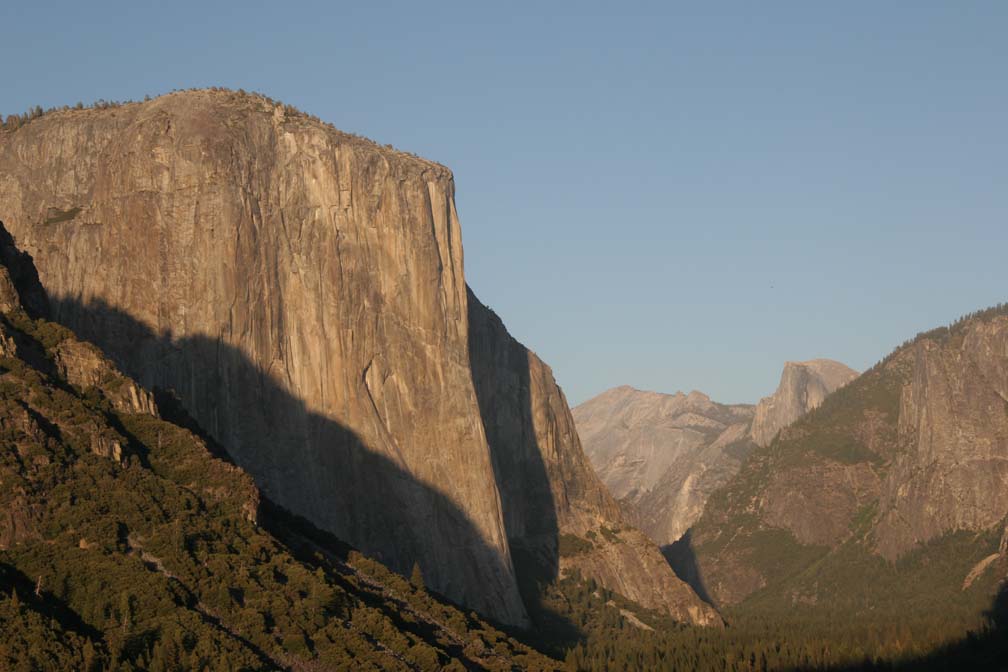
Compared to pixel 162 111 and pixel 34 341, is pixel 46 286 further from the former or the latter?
pixel 34 341

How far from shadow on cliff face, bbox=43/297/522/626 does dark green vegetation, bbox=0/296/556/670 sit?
83.6 ft

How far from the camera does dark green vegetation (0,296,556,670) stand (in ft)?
273

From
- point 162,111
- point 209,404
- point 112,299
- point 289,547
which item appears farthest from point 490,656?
point 162,111

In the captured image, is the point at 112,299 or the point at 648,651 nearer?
the point at 112,299

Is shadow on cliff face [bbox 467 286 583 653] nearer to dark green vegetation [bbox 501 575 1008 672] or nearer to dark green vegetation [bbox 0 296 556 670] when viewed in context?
dark green vegetation [bbox 501 575 1008 672]

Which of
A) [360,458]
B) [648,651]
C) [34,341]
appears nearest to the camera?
[34,341]

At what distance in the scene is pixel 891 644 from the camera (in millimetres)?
170125

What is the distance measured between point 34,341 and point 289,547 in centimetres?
1931

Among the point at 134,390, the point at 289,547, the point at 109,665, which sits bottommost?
the point at 109,665

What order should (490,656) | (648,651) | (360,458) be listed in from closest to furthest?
(490,656)
(360,458)
(648,651)

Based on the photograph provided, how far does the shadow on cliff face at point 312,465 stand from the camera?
141 m

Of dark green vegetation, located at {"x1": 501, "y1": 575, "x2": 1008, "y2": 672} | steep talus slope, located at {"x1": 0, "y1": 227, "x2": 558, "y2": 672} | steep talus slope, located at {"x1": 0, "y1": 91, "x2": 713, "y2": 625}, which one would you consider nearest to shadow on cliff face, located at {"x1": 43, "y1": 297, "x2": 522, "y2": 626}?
steep talus slope, located at {"x1": 0, "y1": 91, "x2": 713, "y2": 625}

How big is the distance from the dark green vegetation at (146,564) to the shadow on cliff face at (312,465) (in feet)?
83.6

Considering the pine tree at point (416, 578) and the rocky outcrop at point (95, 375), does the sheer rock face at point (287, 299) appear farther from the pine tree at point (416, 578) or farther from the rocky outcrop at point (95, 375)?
the rocky outcrop at point (95, 375)
